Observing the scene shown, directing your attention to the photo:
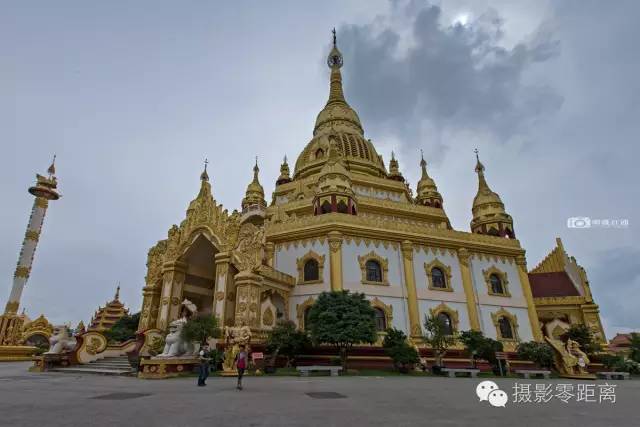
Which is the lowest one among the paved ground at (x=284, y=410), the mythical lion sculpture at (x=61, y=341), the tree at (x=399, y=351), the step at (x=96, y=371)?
the paved ground at (x=284, y=410)

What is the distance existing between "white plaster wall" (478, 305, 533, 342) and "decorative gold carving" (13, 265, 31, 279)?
3481cm

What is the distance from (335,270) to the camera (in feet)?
69.2

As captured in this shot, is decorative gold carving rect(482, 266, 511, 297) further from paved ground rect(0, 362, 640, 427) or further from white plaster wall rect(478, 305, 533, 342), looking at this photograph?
paved ground rect(0, 362, 640, 427)

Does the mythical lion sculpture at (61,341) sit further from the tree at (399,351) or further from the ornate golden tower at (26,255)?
the tree at (399,351)

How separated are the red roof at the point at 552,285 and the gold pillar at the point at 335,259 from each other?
17599 mm

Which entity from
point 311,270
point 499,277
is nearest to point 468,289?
point 499,277

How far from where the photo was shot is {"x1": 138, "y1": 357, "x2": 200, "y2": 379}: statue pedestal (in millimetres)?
13227

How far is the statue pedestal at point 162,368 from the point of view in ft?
43.4

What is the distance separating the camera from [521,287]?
989 inches

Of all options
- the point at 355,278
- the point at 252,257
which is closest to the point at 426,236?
the point at 355,278

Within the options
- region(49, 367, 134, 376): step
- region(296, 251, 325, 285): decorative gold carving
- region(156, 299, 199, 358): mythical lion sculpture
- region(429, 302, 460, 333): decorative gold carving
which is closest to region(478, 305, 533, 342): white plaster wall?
region(429, 302, 460, 333): decorative gold carving

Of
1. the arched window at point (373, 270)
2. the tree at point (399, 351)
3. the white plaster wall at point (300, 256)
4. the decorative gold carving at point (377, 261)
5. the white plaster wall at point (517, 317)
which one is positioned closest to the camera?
the tree at point (399, 351)

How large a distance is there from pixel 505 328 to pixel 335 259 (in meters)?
12.3

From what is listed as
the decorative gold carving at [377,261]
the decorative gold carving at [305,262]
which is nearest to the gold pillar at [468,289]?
the decorative gold carving at [377,261]
